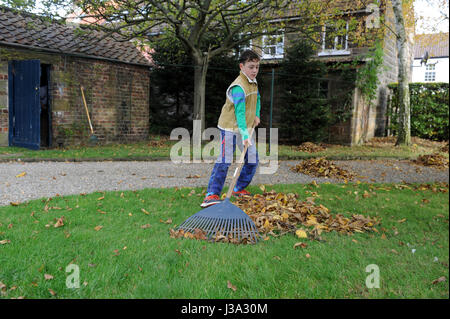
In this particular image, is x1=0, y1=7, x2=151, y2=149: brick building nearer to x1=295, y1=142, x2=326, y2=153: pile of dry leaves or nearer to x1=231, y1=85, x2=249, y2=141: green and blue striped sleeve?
x1=295, y1=142, x2=326, y2=153: pile of dry leaves

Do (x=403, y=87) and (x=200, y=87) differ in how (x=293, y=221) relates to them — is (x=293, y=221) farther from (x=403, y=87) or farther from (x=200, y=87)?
(x=403, y=87)

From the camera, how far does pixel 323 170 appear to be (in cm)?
750

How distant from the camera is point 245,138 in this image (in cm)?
438

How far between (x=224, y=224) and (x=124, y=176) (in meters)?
3.89

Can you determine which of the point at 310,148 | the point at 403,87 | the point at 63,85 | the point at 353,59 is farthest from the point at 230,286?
the point at 353,59

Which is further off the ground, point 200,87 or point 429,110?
point 200,87

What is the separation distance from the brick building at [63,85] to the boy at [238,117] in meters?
7.90

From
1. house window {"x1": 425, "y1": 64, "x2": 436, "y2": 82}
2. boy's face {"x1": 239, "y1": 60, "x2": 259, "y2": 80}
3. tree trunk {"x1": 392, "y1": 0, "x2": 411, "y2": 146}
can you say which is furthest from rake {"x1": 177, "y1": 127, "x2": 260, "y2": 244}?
house window {"x1": 425, "y1": 64, "x2": 436, "y2": 82}

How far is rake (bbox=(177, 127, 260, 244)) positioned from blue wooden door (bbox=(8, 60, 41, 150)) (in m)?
8.60

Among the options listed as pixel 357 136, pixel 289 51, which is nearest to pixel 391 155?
pixel 357 136

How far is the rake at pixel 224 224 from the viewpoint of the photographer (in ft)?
11.6

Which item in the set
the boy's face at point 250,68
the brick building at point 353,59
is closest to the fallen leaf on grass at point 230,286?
the boy's face at point 250,68

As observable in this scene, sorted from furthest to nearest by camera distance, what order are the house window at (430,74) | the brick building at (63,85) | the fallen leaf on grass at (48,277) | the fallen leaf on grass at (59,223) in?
the house window at (430,74) → the brick building at (63,85) → the fallen leaf on grass at (59,223) → the fallen leaf on grass at (48,277)

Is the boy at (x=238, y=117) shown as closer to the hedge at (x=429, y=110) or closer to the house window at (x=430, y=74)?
the hedge at (x=429, y=110)
